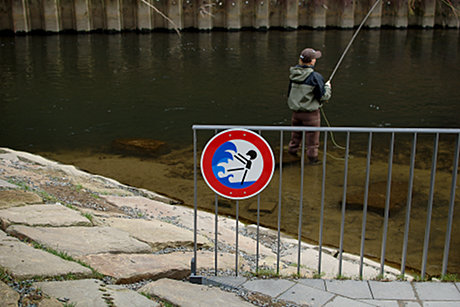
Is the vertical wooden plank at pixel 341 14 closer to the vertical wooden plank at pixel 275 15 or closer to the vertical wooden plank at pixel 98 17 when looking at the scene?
the vertical wooden plank at pixel 275 15

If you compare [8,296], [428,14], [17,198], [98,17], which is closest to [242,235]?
[17,198]

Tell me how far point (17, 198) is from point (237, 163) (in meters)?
2.63

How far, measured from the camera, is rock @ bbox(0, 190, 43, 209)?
552 cm

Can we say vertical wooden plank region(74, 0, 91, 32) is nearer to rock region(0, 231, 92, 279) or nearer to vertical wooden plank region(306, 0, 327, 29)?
vertical wooden plank region(306, 0, 327, 29)

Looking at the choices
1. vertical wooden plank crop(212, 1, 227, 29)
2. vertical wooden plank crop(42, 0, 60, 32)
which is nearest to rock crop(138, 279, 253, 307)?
vertical wooden plank crop(42, 0, 60, 32)

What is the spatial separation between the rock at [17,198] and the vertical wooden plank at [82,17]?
2432 cm

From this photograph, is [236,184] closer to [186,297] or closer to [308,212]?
[186,297]

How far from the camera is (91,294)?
3.70 metres

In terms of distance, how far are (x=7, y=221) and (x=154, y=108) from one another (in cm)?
1034

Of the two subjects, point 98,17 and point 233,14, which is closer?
point 98,17

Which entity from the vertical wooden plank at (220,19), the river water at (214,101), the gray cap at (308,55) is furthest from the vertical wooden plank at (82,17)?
the gray cap at (308,55)

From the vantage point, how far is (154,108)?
15.1m

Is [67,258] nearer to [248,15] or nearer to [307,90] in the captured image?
[307,90]

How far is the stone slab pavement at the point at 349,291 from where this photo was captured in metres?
4.18
